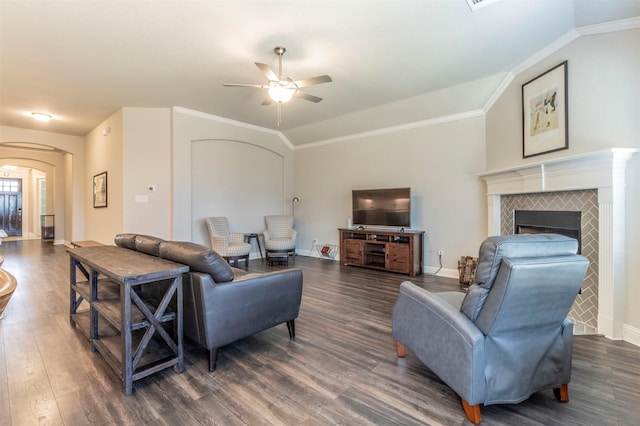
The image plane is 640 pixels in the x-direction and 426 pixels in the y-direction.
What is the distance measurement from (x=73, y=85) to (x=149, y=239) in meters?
3.36

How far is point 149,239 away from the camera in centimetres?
262

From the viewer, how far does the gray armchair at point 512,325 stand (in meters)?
1.48

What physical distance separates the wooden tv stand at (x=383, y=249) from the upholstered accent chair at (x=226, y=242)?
1.91 metres

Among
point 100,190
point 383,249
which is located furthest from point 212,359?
point 100,190

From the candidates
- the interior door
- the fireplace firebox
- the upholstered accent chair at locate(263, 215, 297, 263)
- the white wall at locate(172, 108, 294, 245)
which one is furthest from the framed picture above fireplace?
the interior door

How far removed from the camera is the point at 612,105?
267cm

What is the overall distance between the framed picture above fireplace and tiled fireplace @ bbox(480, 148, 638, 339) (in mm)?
302

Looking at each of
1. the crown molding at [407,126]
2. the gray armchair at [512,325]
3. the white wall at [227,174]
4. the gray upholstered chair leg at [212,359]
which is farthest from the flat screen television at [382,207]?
the gray upholstered chair leg at [212,359]

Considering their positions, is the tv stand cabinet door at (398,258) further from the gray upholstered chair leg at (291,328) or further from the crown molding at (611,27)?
the crown molding at (611,27)

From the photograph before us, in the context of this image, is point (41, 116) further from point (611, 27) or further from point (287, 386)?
point (611, 27)

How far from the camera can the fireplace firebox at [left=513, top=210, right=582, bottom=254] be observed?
9.88 ft

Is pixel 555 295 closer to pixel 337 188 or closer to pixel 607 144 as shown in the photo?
pixel 607 144

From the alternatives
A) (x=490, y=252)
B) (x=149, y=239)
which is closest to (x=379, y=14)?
(x=490, y=252)

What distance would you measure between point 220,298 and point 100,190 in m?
5.81
